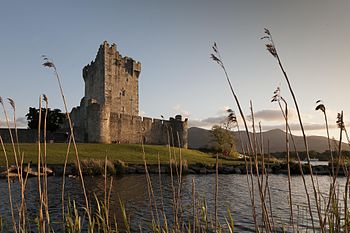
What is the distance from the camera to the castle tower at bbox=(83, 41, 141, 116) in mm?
44469

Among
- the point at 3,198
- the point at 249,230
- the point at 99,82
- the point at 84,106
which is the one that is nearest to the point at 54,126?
the point at 84,106

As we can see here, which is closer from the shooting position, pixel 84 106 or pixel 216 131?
pixel 84 106

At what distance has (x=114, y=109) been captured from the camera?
Answer: 152ft

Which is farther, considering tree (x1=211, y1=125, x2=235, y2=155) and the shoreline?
tree (x1=211, y1=125, x2=235, y2=155)

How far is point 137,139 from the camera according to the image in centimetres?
4259

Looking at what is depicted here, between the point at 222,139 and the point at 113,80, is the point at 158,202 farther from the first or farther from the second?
→ the point at 113,80

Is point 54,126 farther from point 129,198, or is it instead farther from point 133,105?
point 129,198

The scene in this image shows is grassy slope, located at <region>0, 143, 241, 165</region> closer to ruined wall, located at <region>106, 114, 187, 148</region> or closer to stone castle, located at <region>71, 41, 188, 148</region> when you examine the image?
stone castle, located at <region>71, 41, 188, 148</region>

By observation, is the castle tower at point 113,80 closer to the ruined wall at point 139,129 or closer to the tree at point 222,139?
the ruined wall at point 139,129

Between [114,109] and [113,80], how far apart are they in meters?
4.22

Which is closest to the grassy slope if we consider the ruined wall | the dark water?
the ruined wall

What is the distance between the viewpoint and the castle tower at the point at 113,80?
4447cm

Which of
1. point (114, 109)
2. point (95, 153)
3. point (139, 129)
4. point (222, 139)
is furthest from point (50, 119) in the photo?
point (222, 139)

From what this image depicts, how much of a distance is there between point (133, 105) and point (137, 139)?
8.22 metres
